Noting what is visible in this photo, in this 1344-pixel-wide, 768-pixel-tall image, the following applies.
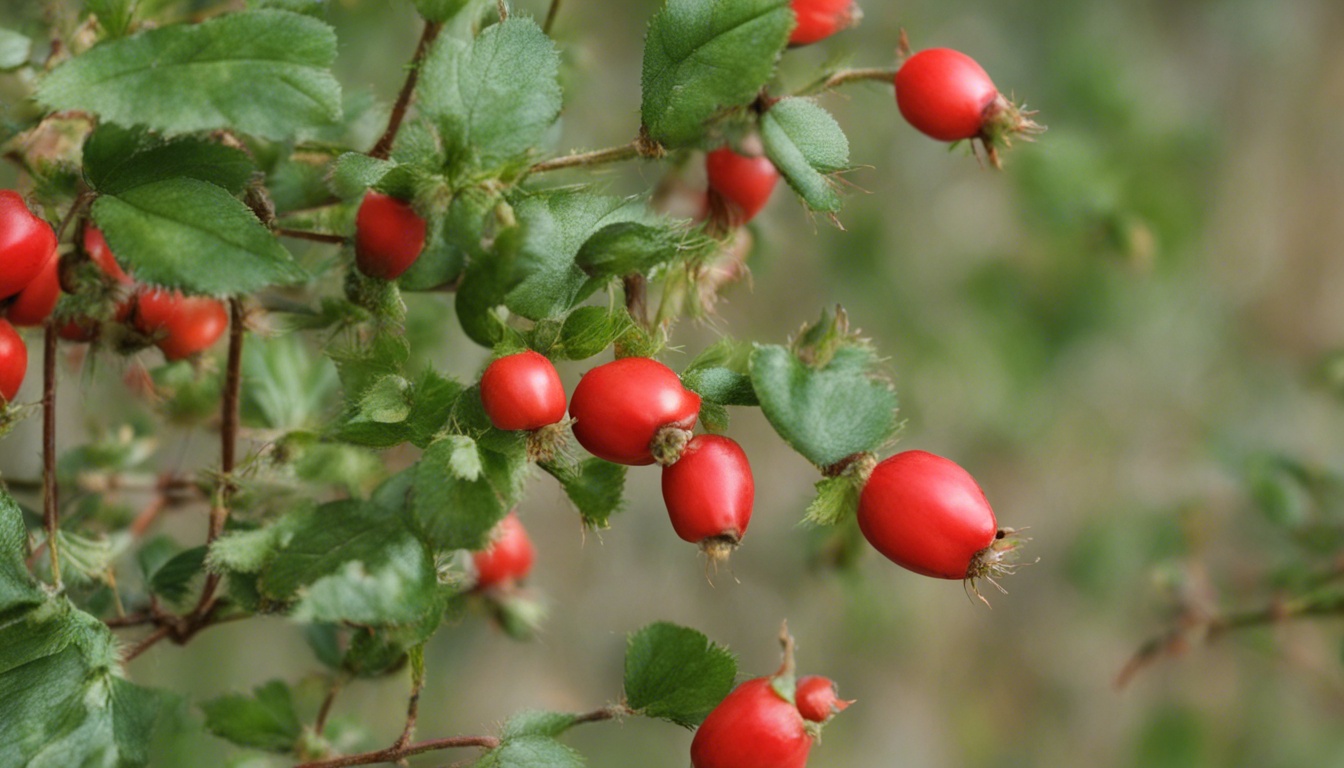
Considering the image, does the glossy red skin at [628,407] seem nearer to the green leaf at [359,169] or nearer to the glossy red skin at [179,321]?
the green leaf at [359,169]

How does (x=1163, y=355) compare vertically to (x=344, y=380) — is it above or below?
below

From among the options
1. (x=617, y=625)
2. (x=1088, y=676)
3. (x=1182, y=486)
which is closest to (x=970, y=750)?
(x=1088, y=676)

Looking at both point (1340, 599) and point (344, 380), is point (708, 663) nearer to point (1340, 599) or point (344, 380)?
point (344, 380)

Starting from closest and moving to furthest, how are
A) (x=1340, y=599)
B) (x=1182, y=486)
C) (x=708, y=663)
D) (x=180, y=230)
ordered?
(x=180, y=230)
(x=708, y=663)
(x=1340, y=599)
(x=1182, y=486)

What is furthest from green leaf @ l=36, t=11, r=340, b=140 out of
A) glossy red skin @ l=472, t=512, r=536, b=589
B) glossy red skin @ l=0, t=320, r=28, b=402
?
glossy red skin @ l=472, t=512, r=536, b=589

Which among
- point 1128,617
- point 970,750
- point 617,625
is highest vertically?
point 617,625

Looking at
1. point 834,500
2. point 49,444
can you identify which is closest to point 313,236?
point 49,444
